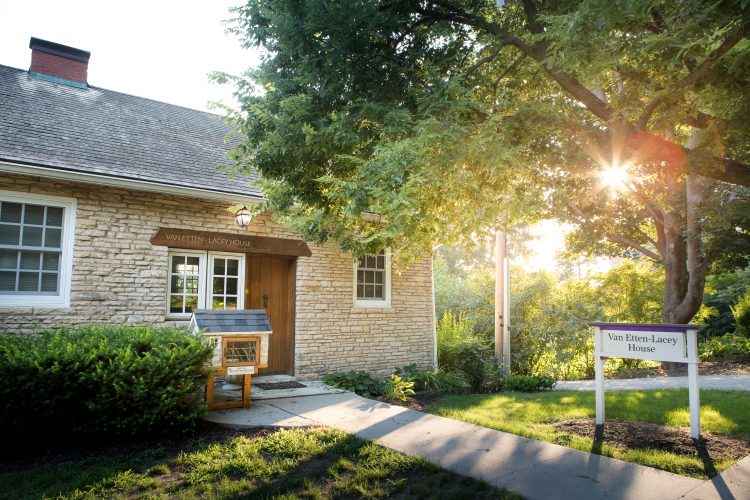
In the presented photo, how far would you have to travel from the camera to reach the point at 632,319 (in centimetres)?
1512

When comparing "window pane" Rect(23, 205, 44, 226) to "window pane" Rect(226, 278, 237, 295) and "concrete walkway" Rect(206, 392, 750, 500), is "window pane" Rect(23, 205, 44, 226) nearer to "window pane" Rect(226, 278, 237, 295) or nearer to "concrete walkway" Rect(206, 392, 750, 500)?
"window pane" Rect(226, 278, 237, 295)

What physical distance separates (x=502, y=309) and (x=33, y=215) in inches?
372

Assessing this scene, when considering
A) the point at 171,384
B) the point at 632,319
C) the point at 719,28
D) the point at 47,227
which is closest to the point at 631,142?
the point at 719,28

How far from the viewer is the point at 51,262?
25.4 feet

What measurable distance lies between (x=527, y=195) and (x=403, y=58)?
3.00 meters

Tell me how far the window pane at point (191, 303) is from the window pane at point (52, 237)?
2.23 meters

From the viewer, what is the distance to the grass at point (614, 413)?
4.84 m

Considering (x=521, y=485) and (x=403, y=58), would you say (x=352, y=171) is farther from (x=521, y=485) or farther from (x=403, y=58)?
(x=521, y=485)

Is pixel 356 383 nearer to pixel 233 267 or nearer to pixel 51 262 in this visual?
pixel 233 267

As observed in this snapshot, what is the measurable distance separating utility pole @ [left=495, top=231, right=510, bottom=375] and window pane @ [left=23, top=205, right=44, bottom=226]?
897cm

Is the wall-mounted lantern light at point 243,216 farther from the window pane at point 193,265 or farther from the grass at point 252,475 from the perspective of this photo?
the grass at point 252,475

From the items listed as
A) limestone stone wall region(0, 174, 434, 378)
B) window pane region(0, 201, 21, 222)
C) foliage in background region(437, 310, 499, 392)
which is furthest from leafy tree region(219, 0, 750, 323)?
foliage in background region(437, 310, 499, 392)

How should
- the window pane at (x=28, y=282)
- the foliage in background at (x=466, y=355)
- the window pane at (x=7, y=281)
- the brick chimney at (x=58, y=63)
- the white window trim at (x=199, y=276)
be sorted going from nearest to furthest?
the window pane at (x=7, y=281) < the window pane at (x=28, y=282) < the white window trim at (x=199, y=276) < the foliage in background at (x=466, y=355) < the brick chimney at (x=58, y=63)

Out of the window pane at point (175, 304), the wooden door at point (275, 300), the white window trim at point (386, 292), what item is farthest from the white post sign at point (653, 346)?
the window pane at point (175, 304)
